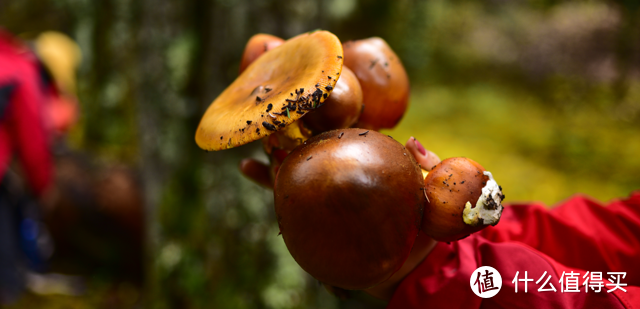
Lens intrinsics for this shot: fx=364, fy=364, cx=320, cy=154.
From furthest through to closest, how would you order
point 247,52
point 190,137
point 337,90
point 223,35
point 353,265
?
point 190,137, point 223,35, point 247,52, point 337,90, point 353,265

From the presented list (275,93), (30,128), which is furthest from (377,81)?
(30,128)

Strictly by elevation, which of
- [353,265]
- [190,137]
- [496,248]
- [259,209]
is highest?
[353,265]

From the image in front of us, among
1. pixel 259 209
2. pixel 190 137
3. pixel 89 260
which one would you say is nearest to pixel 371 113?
pixel 259 209

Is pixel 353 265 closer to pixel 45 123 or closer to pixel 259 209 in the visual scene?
pixel 259 209

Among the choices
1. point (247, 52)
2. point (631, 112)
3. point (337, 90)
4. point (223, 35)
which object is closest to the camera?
point (337, 90)

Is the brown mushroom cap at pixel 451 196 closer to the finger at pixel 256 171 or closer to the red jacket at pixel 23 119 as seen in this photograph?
the finger at pixel 256 171

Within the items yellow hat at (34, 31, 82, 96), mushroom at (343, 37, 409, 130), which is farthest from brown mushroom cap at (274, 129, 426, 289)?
yellow hat at (34, 31, 82, 96)

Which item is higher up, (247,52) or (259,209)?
(247,52)
